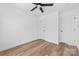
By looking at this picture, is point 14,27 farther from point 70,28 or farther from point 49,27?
point 70,28

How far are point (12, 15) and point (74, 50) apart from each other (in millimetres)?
975

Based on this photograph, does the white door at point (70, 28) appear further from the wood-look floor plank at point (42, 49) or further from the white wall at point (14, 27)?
the white wall at point (14, 27)

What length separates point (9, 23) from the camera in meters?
1.26

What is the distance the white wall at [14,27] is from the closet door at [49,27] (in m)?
0.10

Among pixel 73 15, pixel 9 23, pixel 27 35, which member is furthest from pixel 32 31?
pixel 73 15

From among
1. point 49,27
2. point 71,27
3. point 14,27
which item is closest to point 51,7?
point 49,27

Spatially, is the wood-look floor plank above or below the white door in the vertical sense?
below

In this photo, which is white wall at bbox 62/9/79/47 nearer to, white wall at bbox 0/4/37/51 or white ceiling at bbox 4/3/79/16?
white ceiling at bbox 4/3/79/16

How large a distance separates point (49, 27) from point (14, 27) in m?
0.49

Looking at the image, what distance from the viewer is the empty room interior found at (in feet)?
4.12

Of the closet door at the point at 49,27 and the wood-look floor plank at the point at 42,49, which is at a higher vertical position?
the closet door at the point at 49,27

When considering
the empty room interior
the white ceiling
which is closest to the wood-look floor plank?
the empty room interior

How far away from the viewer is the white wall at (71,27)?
49.1 inches

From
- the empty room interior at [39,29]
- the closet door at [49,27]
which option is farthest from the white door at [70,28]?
the closet door at [49,27]
